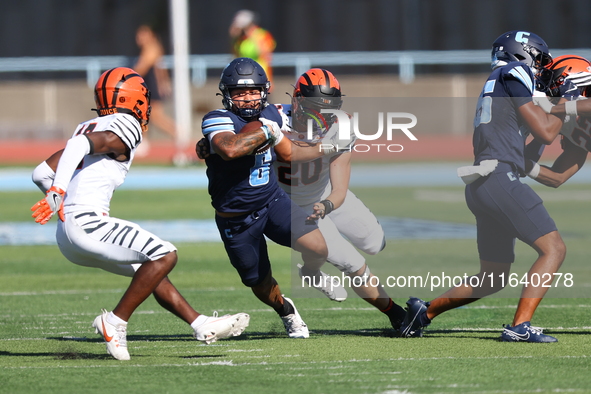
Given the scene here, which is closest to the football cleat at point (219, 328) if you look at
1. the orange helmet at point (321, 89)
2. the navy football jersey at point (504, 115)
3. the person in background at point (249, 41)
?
the orange helmet at point (321, 89)

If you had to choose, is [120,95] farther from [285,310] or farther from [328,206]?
[285,310]

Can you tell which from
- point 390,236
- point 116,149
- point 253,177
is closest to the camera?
point 116,149

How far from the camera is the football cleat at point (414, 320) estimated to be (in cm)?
662

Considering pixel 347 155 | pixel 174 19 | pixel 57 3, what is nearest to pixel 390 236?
pixel 347 155

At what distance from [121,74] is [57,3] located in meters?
22.5

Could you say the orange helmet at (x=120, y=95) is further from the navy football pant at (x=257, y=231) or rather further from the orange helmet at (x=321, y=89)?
the orange helmet at (x=321, y=89)

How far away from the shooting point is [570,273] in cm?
939

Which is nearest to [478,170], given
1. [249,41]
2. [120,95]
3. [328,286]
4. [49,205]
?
[328,286]

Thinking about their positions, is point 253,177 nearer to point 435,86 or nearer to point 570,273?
point 570,273

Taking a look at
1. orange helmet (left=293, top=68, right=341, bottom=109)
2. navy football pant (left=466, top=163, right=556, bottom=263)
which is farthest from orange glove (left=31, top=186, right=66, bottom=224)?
navy football pant (left=466, top=163, right=556, bottom=263)

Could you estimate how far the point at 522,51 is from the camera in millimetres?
6484

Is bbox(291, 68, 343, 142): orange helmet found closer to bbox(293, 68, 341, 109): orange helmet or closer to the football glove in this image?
bbox(293, 68, 341, 109): orange helmet

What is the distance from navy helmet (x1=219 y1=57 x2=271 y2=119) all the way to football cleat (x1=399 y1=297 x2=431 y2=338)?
1.59 m

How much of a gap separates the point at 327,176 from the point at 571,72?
1.74m
